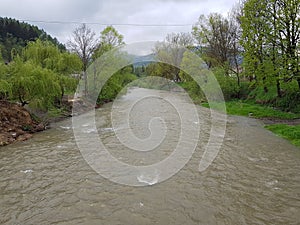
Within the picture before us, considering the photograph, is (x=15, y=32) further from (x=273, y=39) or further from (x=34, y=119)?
(x=273, y=39)

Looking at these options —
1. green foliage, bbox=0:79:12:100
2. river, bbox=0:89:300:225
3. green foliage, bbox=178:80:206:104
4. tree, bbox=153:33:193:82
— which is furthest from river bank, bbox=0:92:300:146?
tree, bbox=153:33:193:82

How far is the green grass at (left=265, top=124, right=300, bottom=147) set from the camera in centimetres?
1167

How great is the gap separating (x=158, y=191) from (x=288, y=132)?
29.2ft

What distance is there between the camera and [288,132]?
41.2 ft

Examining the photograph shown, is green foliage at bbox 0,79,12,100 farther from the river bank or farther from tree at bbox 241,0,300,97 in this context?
tree at bbox 241,0,300,97

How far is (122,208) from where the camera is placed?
5.98 m

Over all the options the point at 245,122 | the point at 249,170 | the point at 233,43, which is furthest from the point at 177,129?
the point at 233,43

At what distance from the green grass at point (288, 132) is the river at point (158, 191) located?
3.78 ft

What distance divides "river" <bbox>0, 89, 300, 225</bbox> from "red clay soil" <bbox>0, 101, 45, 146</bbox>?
1.73 metres

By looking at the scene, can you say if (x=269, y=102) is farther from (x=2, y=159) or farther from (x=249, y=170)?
(x=2, y=159)

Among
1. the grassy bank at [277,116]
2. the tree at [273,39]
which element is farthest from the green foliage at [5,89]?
the tree at [273,39]

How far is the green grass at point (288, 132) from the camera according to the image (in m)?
11.7

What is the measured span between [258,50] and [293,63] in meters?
3.38

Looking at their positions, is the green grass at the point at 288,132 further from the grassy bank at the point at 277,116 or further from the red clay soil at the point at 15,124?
the red clay soil at the point at 15,124
